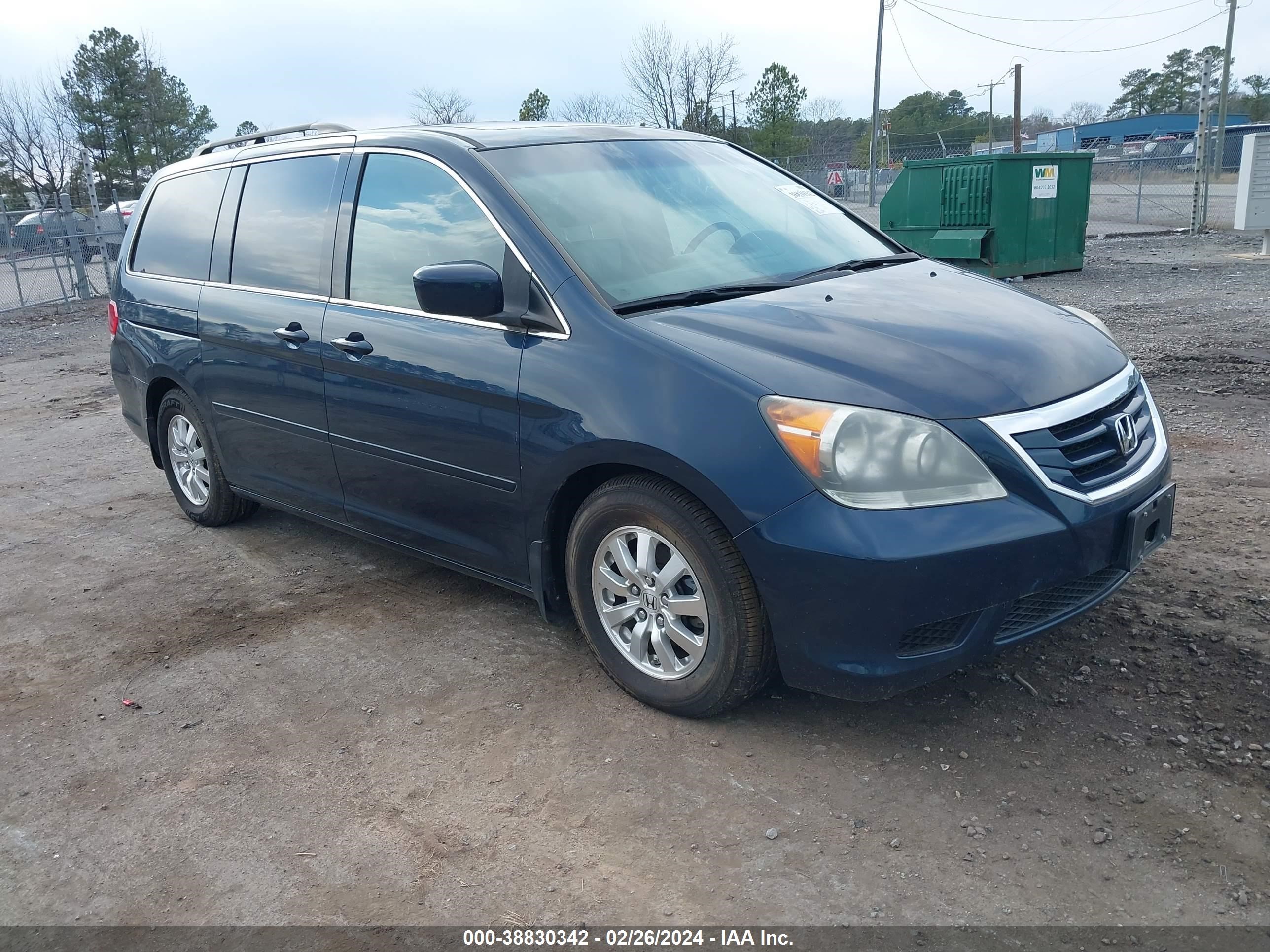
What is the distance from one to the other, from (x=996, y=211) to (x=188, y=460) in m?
11.9

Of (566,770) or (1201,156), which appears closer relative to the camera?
(566,770)

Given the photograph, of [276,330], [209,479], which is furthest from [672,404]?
[209,479]

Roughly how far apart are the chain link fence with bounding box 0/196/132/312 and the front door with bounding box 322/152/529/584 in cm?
1522

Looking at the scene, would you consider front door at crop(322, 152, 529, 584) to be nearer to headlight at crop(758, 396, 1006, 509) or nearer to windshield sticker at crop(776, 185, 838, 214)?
headlight at crop(758, 396, 1006, 509)

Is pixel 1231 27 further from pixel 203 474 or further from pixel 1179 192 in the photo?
pixel 203 474

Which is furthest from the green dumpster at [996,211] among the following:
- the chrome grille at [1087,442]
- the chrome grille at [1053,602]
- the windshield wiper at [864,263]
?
the chrome grille at [1053,602]

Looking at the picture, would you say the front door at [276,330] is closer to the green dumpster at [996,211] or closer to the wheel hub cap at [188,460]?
the wheel hub cap at [188,460]

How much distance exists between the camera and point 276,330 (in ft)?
14.7

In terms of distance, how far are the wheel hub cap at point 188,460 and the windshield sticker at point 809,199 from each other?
10.2 feet

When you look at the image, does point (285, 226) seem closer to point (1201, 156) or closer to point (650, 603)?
point (650, 603)

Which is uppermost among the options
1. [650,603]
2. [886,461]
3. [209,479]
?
[886,461]

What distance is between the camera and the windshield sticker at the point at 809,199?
457cm

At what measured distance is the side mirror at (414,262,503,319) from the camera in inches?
138

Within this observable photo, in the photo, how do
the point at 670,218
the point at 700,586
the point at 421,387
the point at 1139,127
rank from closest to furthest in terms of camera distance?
the point at 700,586, the point at 421,387, the point at 670,218, the point at 1139,127
